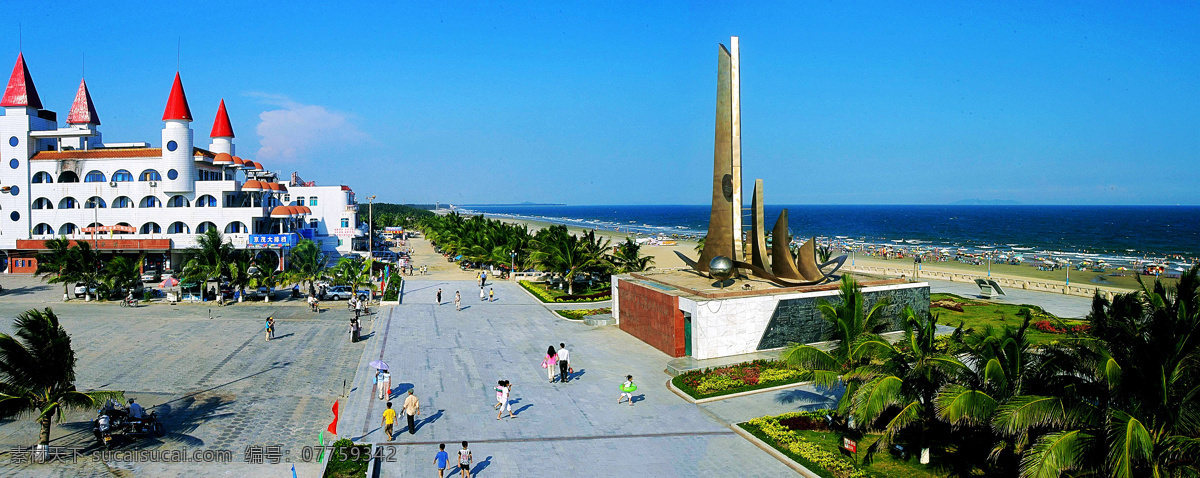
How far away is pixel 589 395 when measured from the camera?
17.6 meters

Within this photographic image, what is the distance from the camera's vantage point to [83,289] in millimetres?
35156

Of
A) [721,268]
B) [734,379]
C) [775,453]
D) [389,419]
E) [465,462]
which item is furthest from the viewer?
[721,268]

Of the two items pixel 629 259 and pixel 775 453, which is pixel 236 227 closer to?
pixel 629 259

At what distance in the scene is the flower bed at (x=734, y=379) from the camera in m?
17.5

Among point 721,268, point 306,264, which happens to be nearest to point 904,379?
point 721,268

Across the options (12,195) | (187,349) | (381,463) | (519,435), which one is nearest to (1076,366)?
(519,435)

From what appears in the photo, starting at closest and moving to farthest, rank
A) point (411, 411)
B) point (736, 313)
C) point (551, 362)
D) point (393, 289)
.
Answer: point (411, 411)
point (551, 362)
point (736, 313)
point (393, 289)

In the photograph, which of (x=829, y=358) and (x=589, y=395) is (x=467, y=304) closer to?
(x=589, y=395)

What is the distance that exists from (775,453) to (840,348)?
8.38 ft

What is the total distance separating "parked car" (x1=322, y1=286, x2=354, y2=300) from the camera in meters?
36.2

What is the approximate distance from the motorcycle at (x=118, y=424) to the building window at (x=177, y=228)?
38.8 m

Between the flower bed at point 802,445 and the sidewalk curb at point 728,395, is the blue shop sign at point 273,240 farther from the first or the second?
the flower bed at point 802,445

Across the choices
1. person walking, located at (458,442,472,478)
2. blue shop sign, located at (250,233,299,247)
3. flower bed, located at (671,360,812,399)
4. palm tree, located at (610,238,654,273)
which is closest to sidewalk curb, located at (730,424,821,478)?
flower bed, located at (671,360,812,399)

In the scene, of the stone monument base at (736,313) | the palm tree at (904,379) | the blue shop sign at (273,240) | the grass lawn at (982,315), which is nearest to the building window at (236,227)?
the blue shop sign at (273,240)
